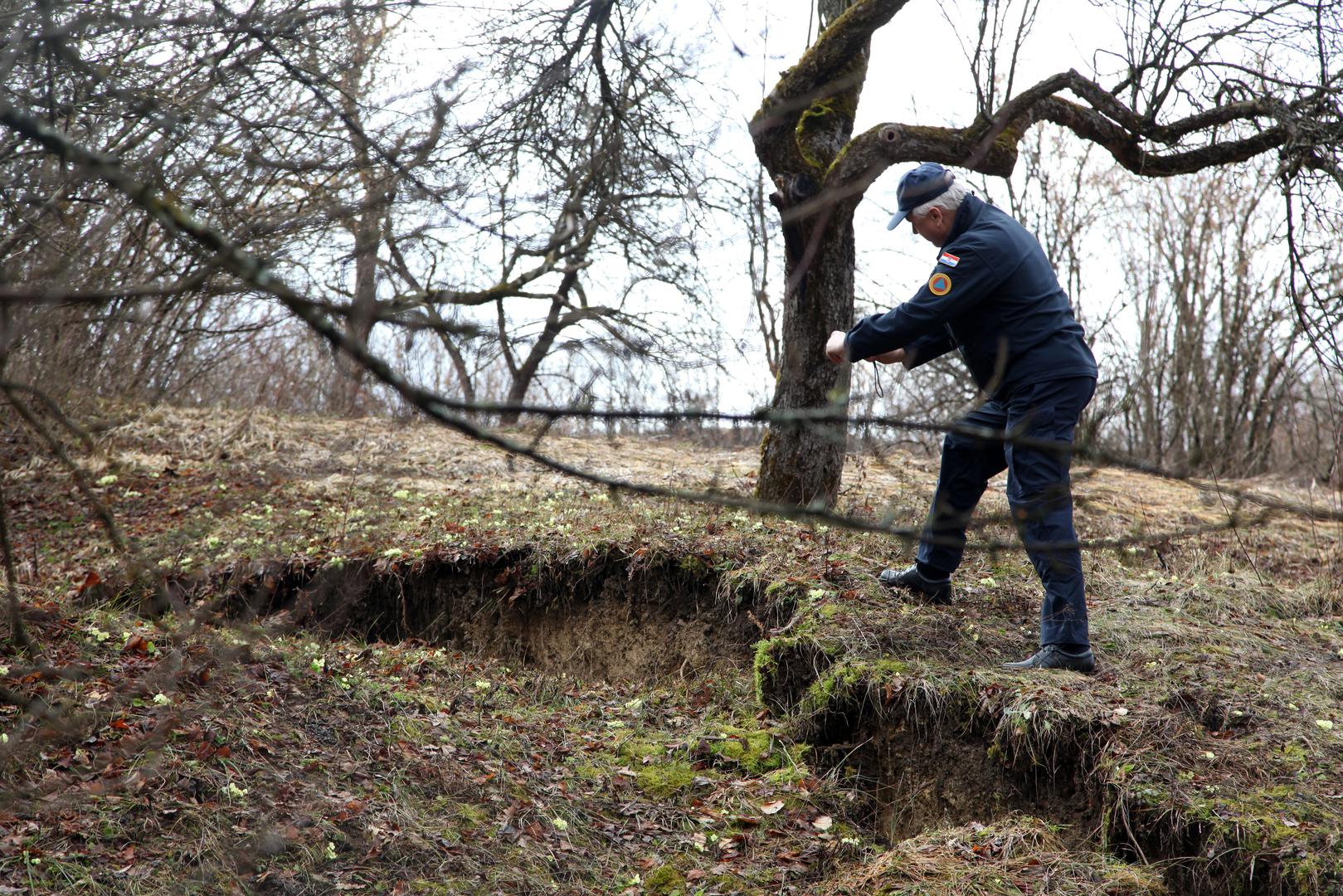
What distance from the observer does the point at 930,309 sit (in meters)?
4.15

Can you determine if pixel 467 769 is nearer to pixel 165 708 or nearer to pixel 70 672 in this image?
pixel 165 708

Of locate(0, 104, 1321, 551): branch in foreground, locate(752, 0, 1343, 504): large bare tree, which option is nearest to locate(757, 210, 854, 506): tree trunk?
locate(752, 0, 1343, 504): large bare tree

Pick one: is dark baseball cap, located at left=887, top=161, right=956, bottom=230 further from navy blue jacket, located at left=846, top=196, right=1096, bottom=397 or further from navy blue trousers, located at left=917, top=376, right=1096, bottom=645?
navy blue trousers, located at left=917, top=376, right=1096, bottom=645

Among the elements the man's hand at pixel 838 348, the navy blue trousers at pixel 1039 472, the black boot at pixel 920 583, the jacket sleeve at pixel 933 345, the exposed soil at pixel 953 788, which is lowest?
the exposed soil at pixel 953 788

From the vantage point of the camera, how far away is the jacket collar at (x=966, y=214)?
14.7 ft

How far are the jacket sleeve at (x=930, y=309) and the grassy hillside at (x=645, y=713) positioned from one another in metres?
0.77

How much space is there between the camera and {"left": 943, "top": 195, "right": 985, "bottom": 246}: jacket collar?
4.48 metres

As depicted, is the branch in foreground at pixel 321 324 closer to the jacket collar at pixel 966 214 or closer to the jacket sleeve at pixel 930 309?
the jacket sleeve at pixel 930 309

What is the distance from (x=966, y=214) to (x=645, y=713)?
3142mm

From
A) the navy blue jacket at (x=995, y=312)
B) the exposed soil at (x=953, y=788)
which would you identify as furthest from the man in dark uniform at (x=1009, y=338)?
the exposed soil at (x=953, y=788)

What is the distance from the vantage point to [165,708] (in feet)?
13.8

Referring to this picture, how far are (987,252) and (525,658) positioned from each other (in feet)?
12.7

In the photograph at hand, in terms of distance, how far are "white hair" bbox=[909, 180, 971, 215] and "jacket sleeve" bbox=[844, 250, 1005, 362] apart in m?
0.35

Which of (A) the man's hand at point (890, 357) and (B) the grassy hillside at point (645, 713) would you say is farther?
(A) the man's hand at point (890, 357)
